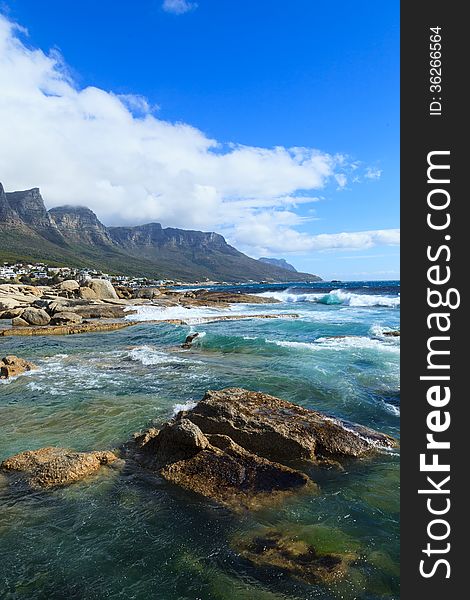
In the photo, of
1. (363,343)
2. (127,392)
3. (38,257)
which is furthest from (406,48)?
(38,257)

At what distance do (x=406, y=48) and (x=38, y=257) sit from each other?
182 metres

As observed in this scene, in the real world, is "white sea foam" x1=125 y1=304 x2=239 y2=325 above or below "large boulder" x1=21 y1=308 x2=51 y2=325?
below

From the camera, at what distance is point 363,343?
2358 cm

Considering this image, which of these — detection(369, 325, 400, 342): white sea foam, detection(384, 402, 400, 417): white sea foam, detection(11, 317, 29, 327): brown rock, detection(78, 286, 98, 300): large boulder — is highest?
detection(78, 286, 98, 300): large boulder

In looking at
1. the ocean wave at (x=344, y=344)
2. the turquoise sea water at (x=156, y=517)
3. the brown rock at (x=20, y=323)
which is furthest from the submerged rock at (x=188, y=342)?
the brown rock at (x=20, y=323)

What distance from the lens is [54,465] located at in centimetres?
729

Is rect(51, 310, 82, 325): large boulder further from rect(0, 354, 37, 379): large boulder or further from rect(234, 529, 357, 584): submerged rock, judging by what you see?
rect(234, 529, 357, 584): submerged rock

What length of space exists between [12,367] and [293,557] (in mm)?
16032

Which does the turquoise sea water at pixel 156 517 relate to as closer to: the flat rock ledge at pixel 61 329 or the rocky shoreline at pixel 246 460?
the rocky shoreline at pixel 246 460

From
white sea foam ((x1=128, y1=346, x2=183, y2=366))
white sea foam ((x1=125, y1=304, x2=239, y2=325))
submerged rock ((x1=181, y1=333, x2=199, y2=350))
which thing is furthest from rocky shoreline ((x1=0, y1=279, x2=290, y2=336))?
white sea foam ((x1=128, y1=346, x2=183, y2=366))

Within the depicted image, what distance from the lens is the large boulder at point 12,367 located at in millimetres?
16078

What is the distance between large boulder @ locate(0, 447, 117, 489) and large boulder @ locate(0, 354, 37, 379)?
9.82m

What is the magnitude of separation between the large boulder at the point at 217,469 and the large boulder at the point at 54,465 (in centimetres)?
97

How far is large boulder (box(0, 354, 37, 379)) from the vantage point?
1608cm
